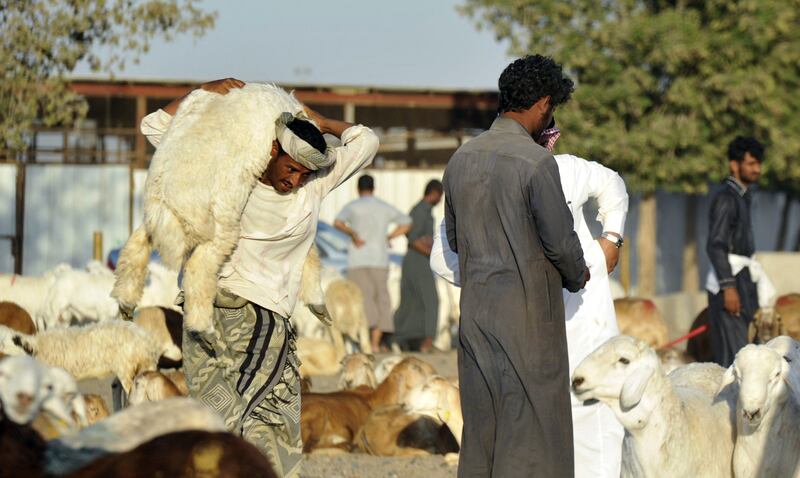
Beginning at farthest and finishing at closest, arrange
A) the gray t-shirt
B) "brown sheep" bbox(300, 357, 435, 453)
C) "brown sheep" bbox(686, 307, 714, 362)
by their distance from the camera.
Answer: the gray t-shirt < "brown sheep" bbox(686, 307, 714, 362) < "brown sheep" bbox(300, 357, 435, 453)

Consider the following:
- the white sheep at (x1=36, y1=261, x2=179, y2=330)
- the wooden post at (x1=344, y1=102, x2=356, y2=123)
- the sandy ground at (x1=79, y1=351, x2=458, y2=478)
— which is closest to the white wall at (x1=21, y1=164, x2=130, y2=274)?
the white sheep at (x1=36, y1=261, x2=179, y2=330)

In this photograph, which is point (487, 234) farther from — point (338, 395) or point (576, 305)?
point (338, 395)

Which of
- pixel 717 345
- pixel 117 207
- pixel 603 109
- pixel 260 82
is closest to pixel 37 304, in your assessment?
pixel 117 207

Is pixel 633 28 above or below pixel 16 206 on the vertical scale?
above

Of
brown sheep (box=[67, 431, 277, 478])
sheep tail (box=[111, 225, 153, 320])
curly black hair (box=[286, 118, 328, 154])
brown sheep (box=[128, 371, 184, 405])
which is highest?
curly black hair (box=[286, 118, 328, 154])

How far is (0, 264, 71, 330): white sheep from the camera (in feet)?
54.2

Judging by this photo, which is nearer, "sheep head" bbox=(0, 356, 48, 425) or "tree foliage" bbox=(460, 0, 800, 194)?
"sheep head" bbox=(0, 356, 48, 425)

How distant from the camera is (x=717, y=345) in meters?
9.52

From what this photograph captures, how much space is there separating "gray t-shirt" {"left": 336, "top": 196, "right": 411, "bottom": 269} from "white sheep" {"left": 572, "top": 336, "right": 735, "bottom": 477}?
10739 mm

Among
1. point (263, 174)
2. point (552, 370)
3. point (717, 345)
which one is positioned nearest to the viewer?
point (552, 370)

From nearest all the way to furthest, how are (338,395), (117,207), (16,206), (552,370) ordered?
1. (552,370)
2. (338,395)
3. (16,206)
4. (117,207)

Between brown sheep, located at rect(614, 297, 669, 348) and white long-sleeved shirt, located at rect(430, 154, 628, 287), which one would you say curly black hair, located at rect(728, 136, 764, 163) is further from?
brown sheep, located at rect(614, 297, 669, 348)

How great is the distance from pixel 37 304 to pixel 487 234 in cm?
1224

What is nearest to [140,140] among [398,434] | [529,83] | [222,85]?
[398,434]
